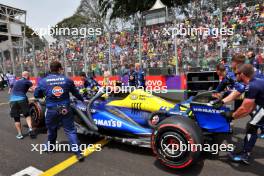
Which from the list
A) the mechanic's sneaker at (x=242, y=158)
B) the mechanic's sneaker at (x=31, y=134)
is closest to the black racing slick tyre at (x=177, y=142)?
the mechanic's sneaker at (x=242, y=158)

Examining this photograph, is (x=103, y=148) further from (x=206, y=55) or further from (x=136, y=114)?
(x=206, y=55)

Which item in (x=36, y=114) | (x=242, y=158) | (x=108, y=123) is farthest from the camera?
(x=36, y=114)

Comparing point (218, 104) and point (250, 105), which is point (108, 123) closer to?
point (218, 104)

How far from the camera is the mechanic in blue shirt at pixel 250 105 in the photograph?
3.25 meters

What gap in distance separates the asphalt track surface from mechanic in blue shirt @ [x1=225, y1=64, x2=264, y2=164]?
304mm

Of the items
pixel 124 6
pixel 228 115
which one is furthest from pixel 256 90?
pixel 124 6

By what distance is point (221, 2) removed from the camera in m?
10.1

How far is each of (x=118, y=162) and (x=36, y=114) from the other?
9.25 ft

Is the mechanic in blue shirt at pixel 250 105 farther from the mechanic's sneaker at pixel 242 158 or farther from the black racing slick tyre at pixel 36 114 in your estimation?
the black racing slick tyre at pixel 36 114

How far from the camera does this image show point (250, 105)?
10.7 feet

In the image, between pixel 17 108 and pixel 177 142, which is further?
pixel 17 108

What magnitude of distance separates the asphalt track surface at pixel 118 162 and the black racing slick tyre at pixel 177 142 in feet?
0.60

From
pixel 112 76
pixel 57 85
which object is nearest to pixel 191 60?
pixel 112 76

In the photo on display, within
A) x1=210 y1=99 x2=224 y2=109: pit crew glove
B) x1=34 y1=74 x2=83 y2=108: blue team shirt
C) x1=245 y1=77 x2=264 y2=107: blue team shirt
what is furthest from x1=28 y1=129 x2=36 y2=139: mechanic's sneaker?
x1=245 y1=77 x2=264 y2=107: blue team shirt
